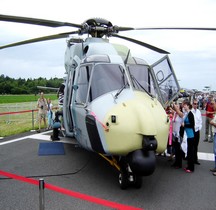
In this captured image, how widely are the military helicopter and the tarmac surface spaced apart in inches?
17.2

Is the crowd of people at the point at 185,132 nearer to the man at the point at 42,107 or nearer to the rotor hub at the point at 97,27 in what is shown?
the rotor hub at the point at 97,27

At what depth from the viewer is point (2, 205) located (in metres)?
4.21

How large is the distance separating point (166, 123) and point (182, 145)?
2172mm

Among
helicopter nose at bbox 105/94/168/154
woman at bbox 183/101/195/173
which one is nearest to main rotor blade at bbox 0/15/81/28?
helicopter nose at bbox 105/94/168/154

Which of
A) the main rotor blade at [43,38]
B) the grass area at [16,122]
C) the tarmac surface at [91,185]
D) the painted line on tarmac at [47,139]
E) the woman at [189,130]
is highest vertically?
the main rotor blade at [43,38]

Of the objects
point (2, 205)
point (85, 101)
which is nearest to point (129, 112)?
point (85, 101)

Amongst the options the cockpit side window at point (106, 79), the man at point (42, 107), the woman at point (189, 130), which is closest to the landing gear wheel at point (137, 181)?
the woman at point (189, 130)

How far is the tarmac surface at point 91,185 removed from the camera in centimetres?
430

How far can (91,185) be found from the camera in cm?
516

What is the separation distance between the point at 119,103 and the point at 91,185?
6.08ft

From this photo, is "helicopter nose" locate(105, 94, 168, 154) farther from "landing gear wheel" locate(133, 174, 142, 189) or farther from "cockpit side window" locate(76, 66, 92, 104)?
"cockpit side window" locate(76, 66, 92, 104)

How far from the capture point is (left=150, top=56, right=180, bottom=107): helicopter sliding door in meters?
5.91

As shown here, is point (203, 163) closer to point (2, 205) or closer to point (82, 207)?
point (82, 207)

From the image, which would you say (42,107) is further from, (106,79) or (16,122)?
(106,79)
